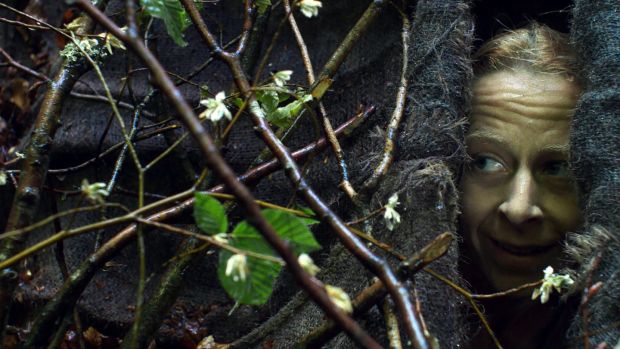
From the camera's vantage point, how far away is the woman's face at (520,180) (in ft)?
4.95

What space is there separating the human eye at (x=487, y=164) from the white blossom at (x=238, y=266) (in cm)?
89

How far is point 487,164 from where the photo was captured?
156 cm

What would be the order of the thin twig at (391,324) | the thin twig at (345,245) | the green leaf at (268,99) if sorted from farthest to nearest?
the green leaf at (268,99), the thin twig at (391,324), the thin twig at (345,245)

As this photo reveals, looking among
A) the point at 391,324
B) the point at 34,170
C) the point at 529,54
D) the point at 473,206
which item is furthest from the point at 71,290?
the point at 529,54

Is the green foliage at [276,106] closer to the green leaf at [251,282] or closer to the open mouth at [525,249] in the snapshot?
the green leaf at [251,282]

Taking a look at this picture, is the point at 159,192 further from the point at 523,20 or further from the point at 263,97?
the point at 523,20

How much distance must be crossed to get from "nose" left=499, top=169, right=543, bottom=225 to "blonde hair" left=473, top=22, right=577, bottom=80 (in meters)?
0.27

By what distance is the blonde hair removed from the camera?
1588 millimetres

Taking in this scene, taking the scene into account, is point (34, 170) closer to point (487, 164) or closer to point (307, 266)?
point (307, 266)

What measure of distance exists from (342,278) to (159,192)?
664mm

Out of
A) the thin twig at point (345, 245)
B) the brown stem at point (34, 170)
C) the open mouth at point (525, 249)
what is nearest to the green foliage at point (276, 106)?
the thin twig at point (345, 245)

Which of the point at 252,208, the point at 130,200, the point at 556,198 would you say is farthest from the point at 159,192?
Result: the point at 252,208

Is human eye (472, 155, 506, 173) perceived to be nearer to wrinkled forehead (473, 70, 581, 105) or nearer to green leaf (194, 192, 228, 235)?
wrinkled forehead (473, 70, 581, 105)

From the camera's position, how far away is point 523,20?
199 cm
